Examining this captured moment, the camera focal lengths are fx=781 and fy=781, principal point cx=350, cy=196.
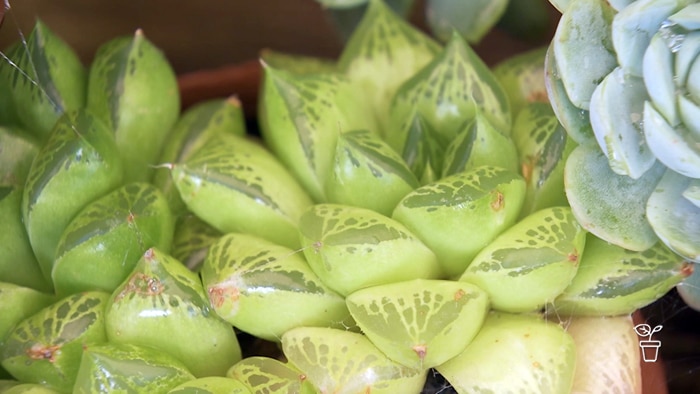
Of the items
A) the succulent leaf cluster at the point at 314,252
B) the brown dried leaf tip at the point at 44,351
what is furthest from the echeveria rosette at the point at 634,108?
the brown dried leaf tip at the point at 44,351

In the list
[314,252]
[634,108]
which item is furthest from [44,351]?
[634,108]

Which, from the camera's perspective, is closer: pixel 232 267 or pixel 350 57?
pixel 232 267

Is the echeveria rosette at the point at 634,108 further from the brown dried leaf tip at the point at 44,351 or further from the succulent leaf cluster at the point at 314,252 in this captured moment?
the brown dried leaf tip at the point at 44,351

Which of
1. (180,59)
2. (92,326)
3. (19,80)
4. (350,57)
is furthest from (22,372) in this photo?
(180,59)

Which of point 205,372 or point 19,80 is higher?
point 19,80

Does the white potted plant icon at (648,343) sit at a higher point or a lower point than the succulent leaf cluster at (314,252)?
lower

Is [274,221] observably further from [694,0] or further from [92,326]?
[694,0]
